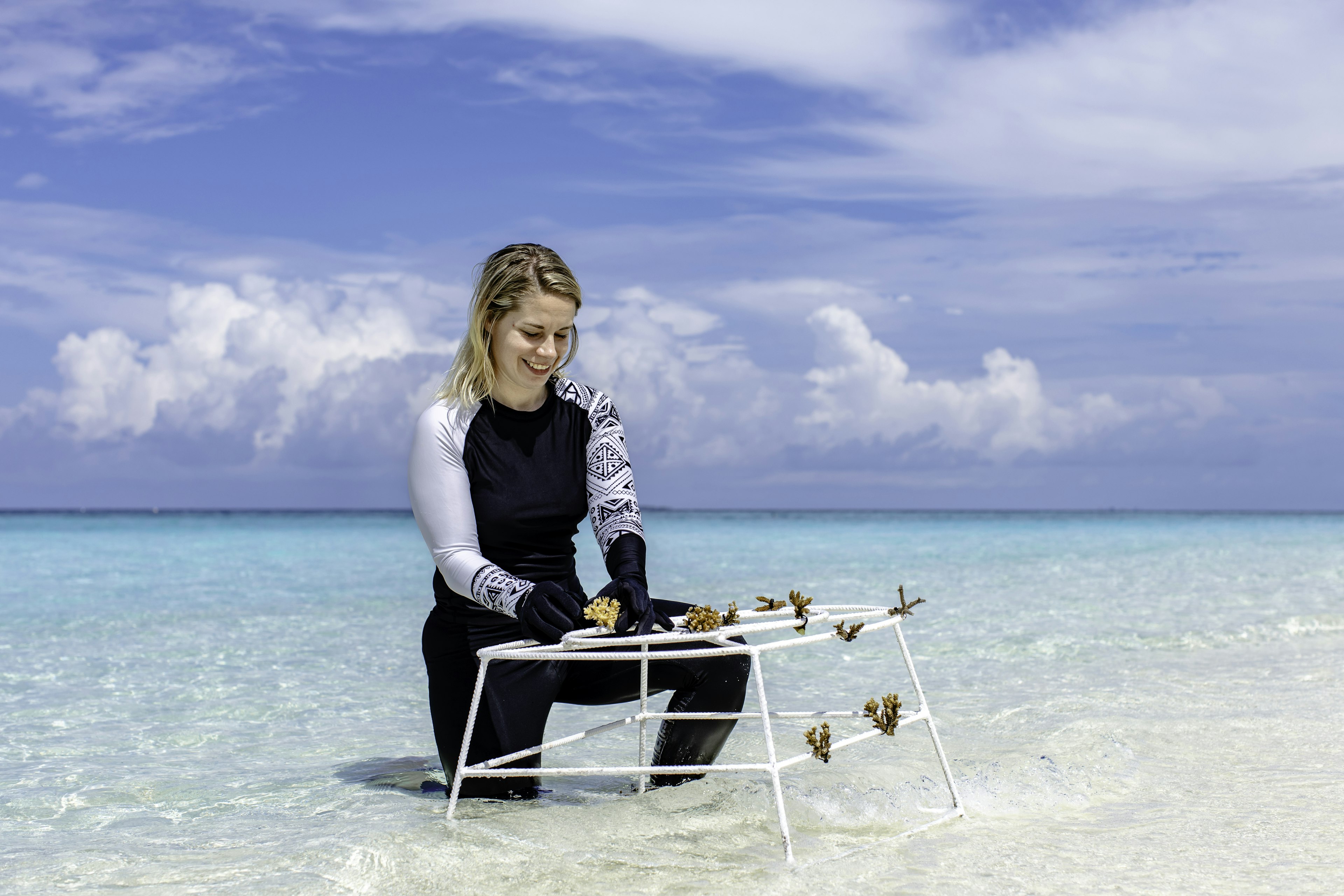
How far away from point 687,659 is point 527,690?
514 mm

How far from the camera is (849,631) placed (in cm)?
285

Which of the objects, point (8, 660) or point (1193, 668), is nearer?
point (1193, 668)

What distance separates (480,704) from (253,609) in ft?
30.7

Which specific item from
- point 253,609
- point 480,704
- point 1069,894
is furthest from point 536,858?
point 253,609

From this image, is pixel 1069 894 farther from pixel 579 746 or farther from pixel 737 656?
pixel 579 746

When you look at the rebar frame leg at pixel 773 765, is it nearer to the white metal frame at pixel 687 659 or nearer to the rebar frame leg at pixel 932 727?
the white metal frame at pixel 687 659

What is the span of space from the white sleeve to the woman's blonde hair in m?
0.12

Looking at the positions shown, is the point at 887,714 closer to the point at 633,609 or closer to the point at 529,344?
the point at 633,609

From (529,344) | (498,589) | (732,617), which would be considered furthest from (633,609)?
(529,344)

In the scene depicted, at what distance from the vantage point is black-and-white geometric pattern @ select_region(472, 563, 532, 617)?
10.0ft

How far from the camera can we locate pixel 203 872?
3.01 metres

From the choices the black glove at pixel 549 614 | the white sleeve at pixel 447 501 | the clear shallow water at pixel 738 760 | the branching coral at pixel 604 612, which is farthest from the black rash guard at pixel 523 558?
the branching coral at pixel 604 612

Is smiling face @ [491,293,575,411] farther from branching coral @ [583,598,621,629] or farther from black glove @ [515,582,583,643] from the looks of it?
branching coral @ [583,598,621,629]

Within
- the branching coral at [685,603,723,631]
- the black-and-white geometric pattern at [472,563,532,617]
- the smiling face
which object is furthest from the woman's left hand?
the smiling face
